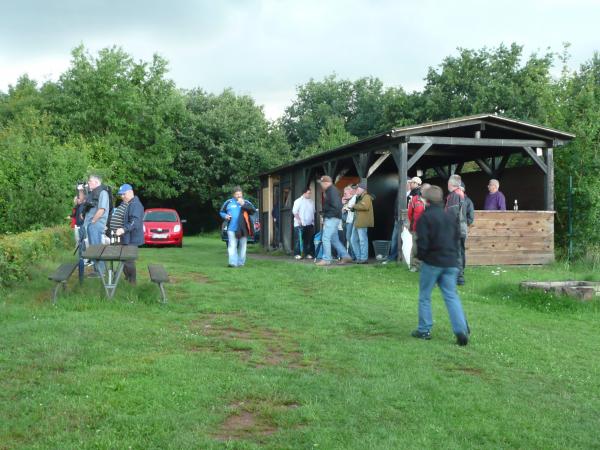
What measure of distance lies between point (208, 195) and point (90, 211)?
29760 millimetres

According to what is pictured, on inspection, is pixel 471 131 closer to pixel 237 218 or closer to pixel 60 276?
pixel 237 218

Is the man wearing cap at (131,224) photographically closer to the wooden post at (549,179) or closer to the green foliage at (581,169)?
the wooden post at (549,179)

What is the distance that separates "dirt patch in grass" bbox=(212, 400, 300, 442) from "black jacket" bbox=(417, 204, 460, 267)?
2969mm

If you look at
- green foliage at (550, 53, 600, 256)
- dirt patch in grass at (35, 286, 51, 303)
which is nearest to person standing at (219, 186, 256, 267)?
dirt patch in grass at (35, 286, 51, 303)

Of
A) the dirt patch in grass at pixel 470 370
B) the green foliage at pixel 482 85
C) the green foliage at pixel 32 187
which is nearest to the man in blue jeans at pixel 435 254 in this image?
the dirt patch in grass at pixel 470 370

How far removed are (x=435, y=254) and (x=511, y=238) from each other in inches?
329

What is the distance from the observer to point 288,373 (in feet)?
19.0

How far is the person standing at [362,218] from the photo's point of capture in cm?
1516

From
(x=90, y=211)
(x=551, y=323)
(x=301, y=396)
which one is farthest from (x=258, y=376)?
(x=90, y=211)

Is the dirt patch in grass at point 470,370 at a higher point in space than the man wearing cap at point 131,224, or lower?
lower

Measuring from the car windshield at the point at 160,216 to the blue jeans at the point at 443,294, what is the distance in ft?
67.5

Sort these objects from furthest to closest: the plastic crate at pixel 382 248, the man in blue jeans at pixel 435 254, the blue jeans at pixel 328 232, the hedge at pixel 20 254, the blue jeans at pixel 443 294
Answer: the plastic crate at pixel 382 248 → the blue jeans at pixel 328 232 → the hedge at pixel 20 254 → the man in blue jeans at pixel 435 254 → the blue jeans at pixel 443 294

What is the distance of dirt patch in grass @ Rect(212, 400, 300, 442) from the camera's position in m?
4.33

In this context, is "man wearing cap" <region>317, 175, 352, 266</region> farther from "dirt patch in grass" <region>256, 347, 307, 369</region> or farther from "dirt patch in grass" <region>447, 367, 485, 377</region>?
"dirt patch in grass" <region>447, 367, 485, 377</region>
